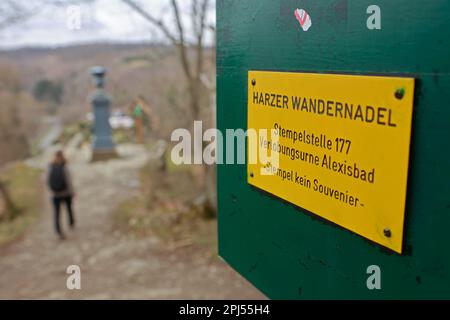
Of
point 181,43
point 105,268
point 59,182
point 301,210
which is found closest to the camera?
point 301,210

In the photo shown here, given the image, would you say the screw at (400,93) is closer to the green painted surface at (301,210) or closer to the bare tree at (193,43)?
the green painted surface at (301,210)

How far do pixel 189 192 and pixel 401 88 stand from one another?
9684 millimetres

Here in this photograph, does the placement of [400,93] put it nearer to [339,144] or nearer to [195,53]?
[339,144]

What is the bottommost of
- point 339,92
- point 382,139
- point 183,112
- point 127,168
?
point 127,168

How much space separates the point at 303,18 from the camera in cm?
165

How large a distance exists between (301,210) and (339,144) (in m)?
0.35

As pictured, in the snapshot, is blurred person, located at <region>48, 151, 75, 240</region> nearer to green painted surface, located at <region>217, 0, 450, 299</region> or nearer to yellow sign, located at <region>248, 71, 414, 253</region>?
green painted surface, located at <region>217, 0, 450, 299</region>

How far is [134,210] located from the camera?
9617mm

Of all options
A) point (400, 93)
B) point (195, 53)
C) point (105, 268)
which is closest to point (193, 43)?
point (195, 53)

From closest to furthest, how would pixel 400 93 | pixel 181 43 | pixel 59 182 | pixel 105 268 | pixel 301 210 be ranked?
pixel 400 93
pixel 301 210
pixel 105 268
pixel 59 182
pixel 181 43

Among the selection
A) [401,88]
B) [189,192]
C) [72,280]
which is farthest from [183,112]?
[401,88]

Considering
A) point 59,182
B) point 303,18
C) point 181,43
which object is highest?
point 181,43

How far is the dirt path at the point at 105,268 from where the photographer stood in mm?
5656
